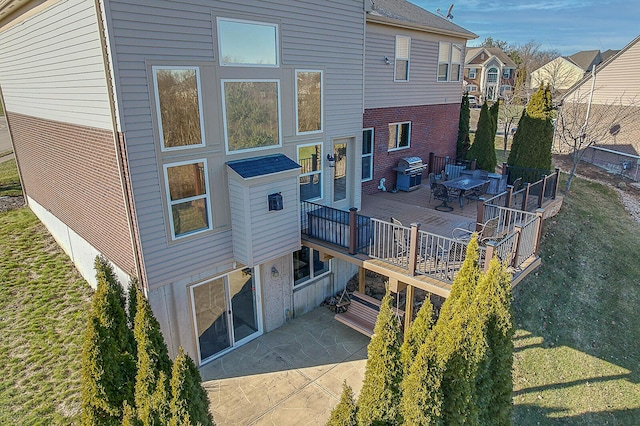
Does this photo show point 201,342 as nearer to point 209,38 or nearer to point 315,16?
point 209,38

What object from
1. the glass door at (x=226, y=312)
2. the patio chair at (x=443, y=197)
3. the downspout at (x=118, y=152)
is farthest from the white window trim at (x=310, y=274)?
the patio chair at (x=443, y=197)

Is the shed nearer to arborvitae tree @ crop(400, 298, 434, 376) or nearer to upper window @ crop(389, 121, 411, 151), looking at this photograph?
arborvitae tree @ crop(400, 298, 434, 376)

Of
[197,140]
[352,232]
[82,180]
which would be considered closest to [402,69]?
[352,232]

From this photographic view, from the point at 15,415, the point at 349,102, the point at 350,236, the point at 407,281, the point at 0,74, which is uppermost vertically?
the point at 0,74

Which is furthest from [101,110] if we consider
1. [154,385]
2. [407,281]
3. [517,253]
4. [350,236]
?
[517,253]

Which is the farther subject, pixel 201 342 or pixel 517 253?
pixel 201 342

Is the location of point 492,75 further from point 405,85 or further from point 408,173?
point 408,173

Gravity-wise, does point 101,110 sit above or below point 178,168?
above
